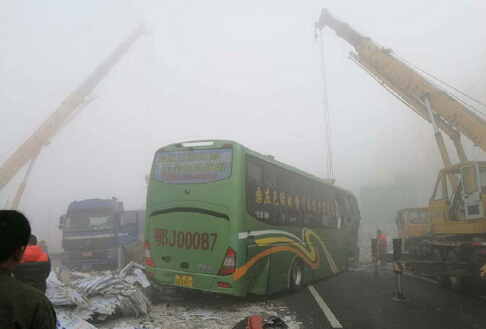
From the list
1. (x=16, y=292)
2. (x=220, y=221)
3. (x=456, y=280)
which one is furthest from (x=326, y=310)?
(x=16, y=292)

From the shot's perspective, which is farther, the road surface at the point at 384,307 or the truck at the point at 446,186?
the truck at the point at 446,186

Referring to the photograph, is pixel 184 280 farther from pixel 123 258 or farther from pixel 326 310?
pixel 123 258

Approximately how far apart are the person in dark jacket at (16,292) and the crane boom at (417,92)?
47.4 feet

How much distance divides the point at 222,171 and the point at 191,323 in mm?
3100

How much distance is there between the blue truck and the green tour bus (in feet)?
28.8

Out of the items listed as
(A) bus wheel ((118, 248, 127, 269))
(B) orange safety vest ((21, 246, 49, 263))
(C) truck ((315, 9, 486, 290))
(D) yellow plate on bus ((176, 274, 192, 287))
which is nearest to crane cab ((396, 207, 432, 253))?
(C) truck ((315, 9, 486, 290))

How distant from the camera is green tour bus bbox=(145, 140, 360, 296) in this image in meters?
7.59

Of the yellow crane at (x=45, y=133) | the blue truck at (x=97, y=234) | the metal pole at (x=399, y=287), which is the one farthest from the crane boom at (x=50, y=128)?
the metal pole at (x=399, y=287)

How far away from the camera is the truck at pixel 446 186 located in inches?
368

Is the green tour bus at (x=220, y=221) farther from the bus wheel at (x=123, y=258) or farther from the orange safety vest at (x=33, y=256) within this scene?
the bus wheel at (x=123, y=258)

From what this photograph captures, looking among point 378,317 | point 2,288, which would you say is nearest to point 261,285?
point 378,317

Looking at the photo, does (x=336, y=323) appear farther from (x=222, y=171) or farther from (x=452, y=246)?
(x=452, y=246)

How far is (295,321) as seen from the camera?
6.90 m

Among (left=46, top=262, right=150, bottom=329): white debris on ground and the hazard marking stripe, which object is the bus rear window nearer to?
(left=46, top=262, right=150, bottom=329): white debris on ground
